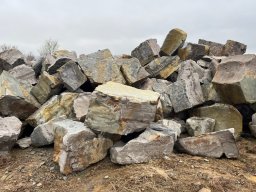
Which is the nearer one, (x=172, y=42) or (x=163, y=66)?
(x=163, y=66)

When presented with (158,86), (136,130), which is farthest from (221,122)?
(136,130)

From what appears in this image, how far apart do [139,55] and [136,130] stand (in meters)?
3.16

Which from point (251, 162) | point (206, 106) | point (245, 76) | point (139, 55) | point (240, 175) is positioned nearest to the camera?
point (240, 175)

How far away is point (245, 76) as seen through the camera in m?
6.09

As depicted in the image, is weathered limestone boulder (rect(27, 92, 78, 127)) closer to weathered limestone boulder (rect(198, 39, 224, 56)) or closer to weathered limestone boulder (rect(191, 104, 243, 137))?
weathered limestone boulder (rect(191, 104, 243, 137))

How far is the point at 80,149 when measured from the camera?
479 centimetres

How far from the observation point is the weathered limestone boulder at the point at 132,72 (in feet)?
22.1

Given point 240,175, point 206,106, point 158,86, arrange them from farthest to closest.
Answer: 1. point 158,86
2. point 206,106
3. point 240,175

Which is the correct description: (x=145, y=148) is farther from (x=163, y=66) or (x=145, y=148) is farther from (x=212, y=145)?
(x=163, y=66)

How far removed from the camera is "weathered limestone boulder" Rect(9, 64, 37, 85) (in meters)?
7.38

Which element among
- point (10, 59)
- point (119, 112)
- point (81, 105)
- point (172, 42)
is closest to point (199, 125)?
point (119, 112)

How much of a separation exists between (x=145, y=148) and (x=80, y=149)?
82 cm

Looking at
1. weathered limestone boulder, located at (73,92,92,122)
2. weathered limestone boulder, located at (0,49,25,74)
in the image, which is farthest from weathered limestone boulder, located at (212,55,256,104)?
weathered limestone boulder, located at (0,49,25,74)

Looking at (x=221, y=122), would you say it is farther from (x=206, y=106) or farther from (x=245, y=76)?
(x=245, y=76)
